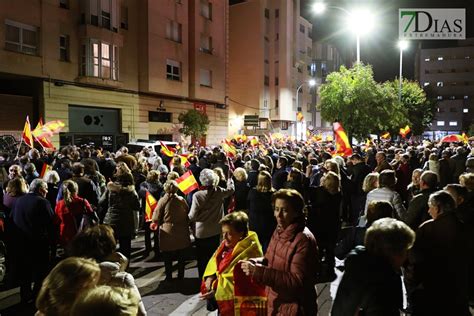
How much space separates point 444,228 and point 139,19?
1172 inches

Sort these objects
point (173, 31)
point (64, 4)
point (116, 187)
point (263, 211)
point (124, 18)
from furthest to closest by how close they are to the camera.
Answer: point (173, 31) → point (124, 18) → point (64, 4) → point (116, 187) → point (263, 211)

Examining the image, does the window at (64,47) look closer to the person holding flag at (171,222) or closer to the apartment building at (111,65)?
the apartment building at (111,65)

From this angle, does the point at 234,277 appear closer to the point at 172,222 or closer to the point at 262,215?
the point at 262,215

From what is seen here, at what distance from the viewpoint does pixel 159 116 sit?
33125 mm

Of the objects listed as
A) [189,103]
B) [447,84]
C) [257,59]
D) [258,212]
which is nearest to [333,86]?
[189,103]

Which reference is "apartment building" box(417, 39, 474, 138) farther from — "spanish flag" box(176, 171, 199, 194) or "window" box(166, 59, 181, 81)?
"spanish flag" box(176, 171, 199, 194)

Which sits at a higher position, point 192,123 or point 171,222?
point 192,123

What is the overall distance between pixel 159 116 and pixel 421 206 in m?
29.0

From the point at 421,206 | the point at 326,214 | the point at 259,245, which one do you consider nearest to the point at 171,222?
the point at 326,214

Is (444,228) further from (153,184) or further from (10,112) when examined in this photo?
(10,112)

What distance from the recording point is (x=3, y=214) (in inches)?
245

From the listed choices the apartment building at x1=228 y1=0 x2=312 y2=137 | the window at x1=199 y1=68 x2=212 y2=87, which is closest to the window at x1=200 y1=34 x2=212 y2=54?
the window at x1=199 y1=68 x2=212 y2=87

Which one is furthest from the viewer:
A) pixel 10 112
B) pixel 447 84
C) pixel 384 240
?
pixel 447 84

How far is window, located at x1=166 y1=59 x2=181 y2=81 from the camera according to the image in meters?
33.2
